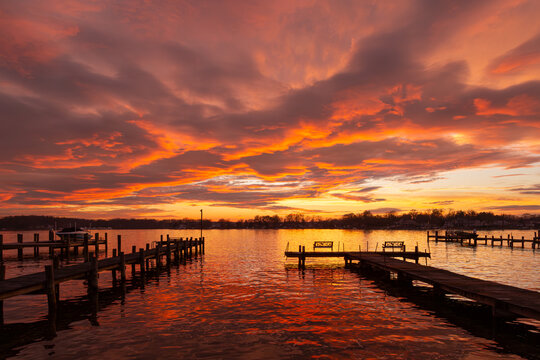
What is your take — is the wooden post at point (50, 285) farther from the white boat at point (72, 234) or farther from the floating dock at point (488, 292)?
the white boat at point (72, 234)

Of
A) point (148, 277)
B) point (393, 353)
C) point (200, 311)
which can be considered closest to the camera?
point (393, 353)

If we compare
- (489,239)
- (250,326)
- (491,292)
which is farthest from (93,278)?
(489,239)

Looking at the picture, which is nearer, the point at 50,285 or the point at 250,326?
the point at 250,326

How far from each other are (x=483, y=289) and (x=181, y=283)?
23168 mm

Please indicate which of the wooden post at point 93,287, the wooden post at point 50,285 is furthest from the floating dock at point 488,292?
the wooden post at point 50,285

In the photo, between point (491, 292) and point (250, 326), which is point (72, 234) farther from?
point (491, 292)

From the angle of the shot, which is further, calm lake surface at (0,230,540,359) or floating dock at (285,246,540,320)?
floating dock at (285,246,540,320)

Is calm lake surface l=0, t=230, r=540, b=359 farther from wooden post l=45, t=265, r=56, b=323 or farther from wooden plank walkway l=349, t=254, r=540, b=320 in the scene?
wooden plank walkway l=349, t=254, r=540, b=320

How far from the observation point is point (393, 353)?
556 inches

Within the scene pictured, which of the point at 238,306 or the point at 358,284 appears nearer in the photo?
the point at 238,306

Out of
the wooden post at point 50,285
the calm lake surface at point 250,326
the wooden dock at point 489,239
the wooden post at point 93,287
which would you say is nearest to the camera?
the calm lake surface at point 250,326

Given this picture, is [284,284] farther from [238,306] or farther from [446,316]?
[446,316]

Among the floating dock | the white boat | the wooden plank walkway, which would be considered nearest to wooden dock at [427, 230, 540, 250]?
the floating dock

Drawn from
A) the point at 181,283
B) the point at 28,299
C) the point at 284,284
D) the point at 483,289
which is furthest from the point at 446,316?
the point at 28,299
